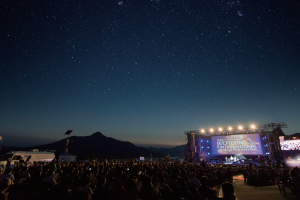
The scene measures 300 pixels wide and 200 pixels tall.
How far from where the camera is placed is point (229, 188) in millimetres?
3709

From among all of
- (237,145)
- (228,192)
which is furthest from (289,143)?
(228,192)

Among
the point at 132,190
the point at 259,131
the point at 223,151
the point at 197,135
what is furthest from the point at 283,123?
the point at 132,190

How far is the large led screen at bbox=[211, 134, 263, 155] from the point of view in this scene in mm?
31750

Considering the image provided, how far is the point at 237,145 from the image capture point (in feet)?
111

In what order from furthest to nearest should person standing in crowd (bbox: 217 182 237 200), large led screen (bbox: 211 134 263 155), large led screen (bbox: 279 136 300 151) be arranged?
1. large led screen (bbox: 211 134 263 155)
2. large led screen (bbox: 279 136 300 151)
3. person standing in crowd (bbox: 217 182 237 200)

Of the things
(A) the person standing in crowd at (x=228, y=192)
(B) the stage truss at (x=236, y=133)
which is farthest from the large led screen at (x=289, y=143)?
(A) the person standing in crowd at (x=228, y=192)

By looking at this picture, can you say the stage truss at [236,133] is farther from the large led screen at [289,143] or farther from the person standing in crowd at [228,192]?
the person standing in crowd at [228,192]

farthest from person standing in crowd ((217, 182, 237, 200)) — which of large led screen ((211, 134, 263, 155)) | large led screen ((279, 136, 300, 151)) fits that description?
large led screen ((211, 134, 263, 155))

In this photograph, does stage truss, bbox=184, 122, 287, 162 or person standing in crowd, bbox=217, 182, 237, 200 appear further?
stage truss, bbox=184, 122, 287, 162

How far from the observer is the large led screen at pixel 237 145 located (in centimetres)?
3175

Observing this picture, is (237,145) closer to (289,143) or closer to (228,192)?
(289,143)

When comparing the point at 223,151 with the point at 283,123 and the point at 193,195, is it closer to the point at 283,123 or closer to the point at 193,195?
the point at 283,123

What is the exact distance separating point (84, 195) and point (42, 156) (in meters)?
30.5

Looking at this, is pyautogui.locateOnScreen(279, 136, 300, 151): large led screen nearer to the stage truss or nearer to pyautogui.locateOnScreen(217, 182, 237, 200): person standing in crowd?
the stage truss
